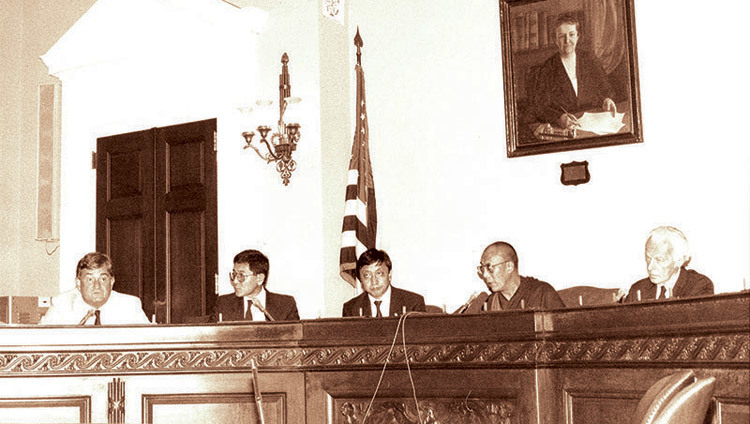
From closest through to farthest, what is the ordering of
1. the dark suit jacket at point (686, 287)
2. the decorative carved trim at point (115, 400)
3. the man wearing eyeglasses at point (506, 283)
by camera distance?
the decorative carved trim at point (115, 400)
the dark suit jacket at point (686, 287)
the man wearing eyeglasses at point (506, 283)

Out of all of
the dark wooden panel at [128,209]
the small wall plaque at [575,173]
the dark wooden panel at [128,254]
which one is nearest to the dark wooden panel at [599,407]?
the small wall plaque at [575,173]

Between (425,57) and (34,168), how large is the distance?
12.0ft

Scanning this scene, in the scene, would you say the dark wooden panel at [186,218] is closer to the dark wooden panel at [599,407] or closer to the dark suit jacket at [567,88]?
the dark suit jacket at [567,88]

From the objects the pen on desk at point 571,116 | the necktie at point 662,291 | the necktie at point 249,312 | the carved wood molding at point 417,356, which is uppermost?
the pen on desk at point 571,116

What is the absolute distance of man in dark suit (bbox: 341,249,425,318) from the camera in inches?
243

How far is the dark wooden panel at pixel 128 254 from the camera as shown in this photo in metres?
7.78

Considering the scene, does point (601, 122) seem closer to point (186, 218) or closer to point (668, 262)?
point (668, 262)

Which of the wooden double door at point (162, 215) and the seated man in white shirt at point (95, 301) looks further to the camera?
the wooden double door at point (162, 215)

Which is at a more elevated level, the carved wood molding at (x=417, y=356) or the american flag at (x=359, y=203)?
the american flag at (x=359, y=203)

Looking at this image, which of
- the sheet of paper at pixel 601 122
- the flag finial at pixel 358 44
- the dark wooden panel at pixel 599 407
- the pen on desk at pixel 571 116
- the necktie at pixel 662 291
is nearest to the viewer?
the dark wooden panel at pixel 599 407

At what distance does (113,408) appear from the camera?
4.53 meters

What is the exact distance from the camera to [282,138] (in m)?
7.05

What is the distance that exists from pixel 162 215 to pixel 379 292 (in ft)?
7.46

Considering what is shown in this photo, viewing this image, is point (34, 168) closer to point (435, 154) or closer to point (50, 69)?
point (50, 69)
